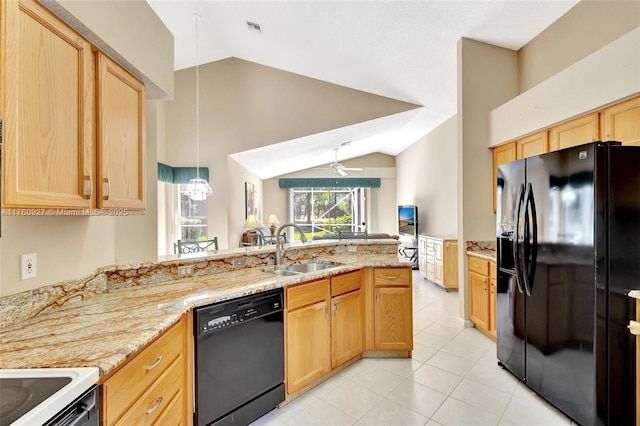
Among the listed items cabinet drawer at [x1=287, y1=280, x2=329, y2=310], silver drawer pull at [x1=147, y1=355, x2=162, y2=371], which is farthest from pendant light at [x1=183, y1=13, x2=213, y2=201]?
silver drawer pull at [x1=147, y1=355, x2=162, y2=371]

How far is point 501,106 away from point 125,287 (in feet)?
13.2

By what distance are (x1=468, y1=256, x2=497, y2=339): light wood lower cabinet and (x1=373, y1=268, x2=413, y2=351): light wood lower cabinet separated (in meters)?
1.03

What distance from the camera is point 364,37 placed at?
349 centimetres

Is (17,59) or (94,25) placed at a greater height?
(94,25)

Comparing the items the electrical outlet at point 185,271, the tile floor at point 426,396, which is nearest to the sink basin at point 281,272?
the electrical outlet at point 185,271

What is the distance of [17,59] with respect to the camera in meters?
1.00

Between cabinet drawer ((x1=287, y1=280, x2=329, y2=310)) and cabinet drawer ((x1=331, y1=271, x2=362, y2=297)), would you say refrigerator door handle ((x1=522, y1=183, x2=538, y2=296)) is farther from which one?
cabinet drawer ((x1=287, y1=280, x2=329, y2=310))

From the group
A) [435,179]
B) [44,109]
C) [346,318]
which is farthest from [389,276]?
[435,179]

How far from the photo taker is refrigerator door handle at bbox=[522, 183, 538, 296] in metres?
2.07

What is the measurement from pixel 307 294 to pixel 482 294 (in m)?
2.17

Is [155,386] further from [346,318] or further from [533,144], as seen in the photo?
[533,144]

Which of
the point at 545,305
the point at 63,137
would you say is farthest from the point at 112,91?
the point at 545,305

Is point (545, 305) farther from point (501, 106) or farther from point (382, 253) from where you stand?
point (501, 106)

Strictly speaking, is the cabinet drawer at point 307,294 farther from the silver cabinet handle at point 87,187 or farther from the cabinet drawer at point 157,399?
the silver cabinet handle at point 87,187
